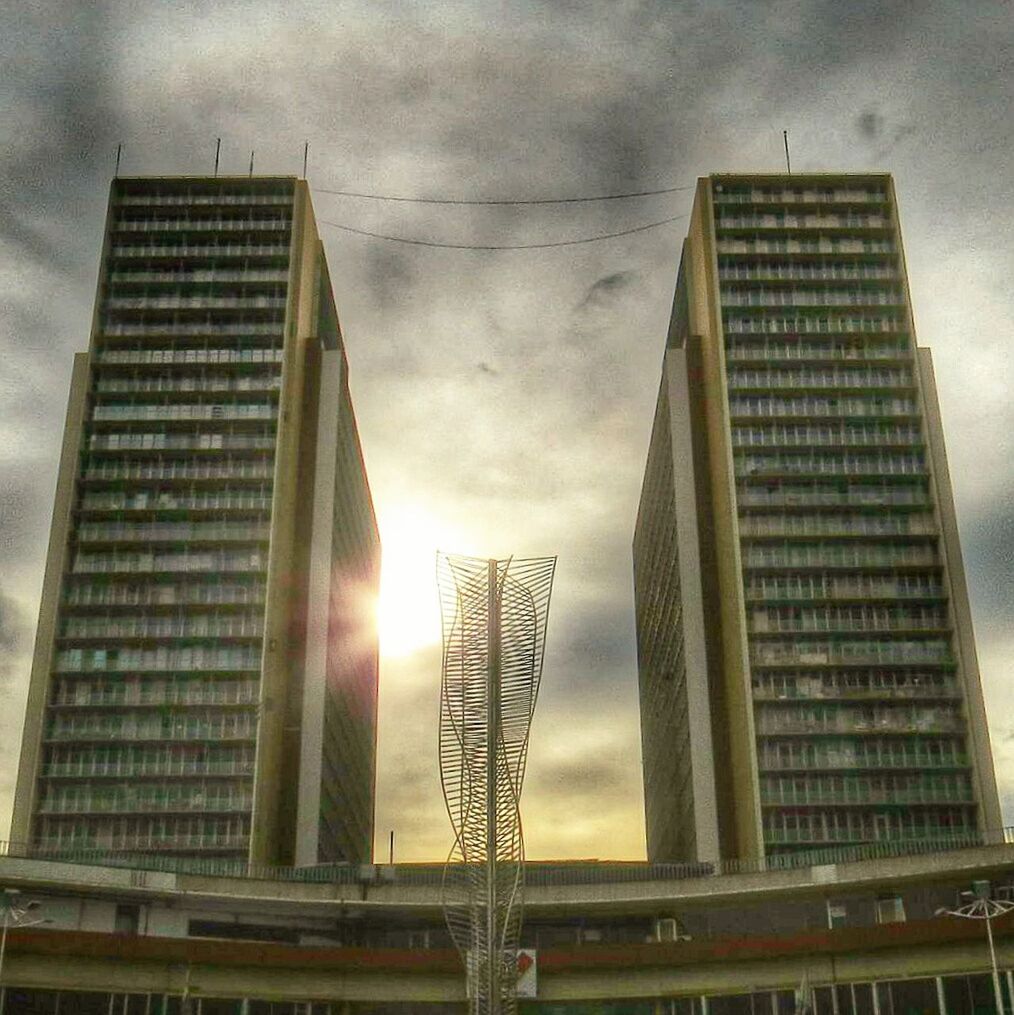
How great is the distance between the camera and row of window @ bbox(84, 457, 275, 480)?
116938 mm

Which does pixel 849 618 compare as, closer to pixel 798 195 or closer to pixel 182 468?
pixel 798 195

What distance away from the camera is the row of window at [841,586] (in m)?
111

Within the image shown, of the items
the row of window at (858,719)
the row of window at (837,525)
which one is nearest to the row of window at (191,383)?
the row of window at (837,525)

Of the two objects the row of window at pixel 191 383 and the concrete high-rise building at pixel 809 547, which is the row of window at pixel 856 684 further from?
the row of window at pixel 191 383

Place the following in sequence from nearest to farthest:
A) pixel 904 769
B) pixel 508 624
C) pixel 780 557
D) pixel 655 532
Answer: pixel 508 624, pixel 904 769, pixel 780 557, pixel 655 532

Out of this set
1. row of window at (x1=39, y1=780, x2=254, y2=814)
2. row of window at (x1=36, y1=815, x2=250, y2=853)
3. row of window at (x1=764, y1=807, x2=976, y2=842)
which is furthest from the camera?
row of window at (x1=39, y1=780, x2=254, y2=814)

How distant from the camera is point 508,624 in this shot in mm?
49000

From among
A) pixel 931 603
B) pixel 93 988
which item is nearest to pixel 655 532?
pixel 931 603

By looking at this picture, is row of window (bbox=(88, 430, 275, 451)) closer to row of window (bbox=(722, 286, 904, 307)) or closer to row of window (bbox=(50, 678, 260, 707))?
→ row of window (bbox=(50, 678, 260, 707))

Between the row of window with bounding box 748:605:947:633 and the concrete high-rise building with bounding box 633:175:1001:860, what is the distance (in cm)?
19

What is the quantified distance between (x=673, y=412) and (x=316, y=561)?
117 feet

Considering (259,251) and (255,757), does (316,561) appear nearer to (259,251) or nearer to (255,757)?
(255,757)

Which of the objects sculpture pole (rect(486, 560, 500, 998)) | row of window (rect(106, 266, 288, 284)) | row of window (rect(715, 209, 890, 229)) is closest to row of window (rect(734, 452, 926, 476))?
row of window (rect(715, 209, 890, 229))

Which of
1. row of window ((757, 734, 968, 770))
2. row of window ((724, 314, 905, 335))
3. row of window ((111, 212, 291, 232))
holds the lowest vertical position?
row of window ((757, 734, 968, 770))
